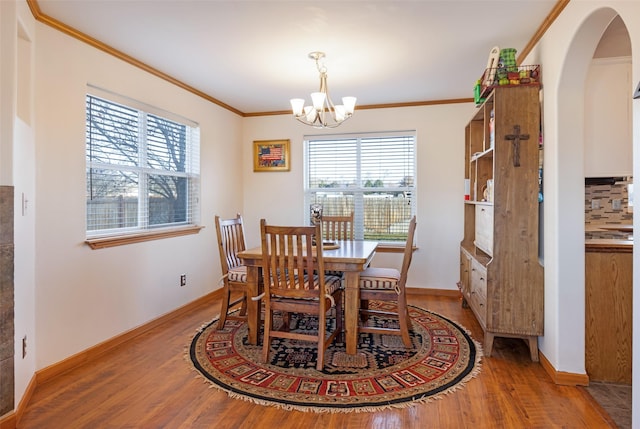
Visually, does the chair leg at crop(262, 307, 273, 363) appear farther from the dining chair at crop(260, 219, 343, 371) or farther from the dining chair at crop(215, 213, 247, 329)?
the dining chair at crop(215, 213, 247, 329)

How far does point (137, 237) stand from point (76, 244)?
0.56m

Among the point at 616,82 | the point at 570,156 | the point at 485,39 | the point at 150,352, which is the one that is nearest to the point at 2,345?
the point at 150,352

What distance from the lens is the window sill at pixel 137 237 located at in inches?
108

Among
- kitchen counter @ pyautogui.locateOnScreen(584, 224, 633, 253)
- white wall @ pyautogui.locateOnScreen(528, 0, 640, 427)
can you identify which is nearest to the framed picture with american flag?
white wall @ pyautogui.locateOnScreen(528, 0, 640, 427)

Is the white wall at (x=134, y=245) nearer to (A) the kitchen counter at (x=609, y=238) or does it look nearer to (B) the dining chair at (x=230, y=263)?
(A) the kitchen counter at (x=609, y=238)

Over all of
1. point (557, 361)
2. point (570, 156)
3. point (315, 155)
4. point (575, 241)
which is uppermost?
point (315, 155)

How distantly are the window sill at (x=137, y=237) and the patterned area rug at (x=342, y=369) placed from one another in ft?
3.13

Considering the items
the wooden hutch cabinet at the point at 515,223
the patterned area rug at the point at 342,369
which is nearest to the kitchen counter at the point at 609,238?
the wooden hutch cabinet at the point at 515,223

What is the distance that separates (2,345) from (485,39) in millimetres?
3516

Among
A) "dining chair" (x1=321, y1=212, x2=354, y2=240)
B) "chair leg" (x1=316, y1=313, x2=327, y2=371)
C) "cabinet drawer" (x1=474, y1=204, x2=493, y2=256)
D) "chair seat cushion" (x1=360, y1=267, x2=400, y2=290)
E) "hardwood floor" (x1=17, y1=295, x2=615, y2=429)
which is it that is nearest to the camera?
"hardwood floor" (x1=17, y1=295, x2=615, y2=429)

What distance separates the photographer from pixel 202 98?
4.12 meters

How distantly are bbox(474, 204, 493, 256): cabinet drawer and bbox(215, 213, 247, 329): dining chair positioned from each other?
1.96 m

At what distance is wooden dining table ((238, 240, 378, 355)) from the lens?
2.64 meters

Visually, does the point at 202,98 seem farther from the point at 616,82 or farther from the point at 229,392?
the point at 616,82
